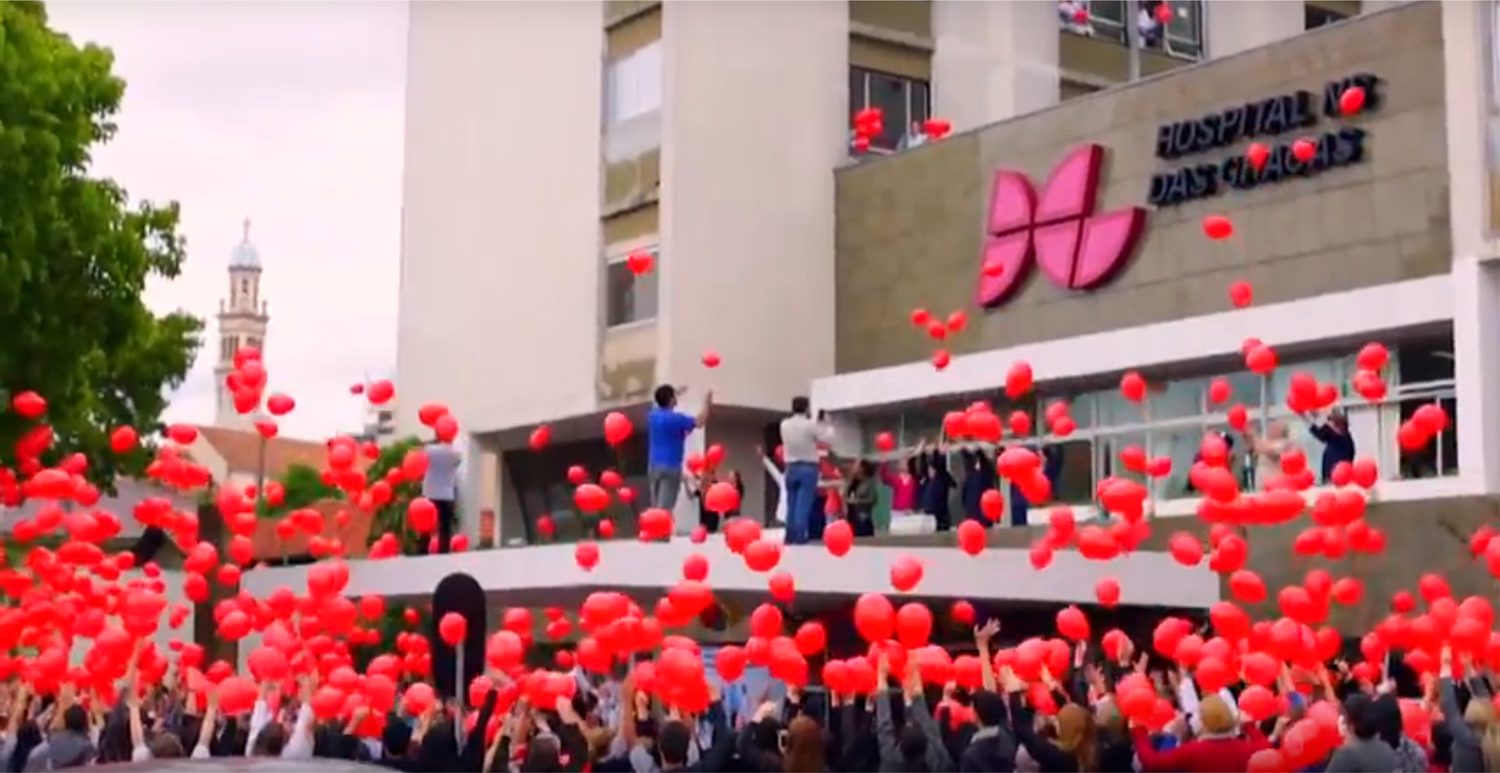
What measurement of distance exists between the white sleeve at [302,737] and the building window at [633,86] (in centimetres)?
1685

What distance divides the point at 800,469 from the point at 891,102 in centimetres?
1056

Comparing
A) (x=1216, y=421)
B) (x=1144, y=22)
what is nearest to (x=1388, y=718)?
(x=1216, y=421)

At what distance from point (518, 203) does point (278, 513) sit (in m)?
11.1

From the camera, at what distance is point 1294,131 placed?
22406mm

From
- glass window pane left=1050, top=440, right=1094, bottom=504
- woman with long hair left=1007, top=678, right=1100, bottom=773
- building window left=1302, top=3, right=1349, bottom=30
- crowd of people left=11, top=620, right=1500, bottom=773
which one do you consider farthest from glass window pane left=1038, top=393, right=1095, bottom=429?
woman with long hair left=1007, top=678, right=1100, bottom=773

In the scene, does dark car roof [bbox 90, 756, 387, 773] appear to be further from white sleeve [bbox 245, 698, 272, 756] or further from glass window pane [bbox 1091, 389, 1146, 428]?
glass window pane [bbox 1091, 389, 1146, 428]

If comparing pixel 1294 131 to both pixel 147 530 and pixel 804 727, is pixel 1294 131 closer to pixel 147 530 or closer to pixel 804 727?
pixel 147 530

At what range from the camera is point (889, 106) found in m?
→ 29.3

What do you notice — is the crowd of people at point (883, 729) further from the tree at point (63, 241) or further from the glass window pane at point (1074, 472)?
the glass window pane at point (1074, 472)

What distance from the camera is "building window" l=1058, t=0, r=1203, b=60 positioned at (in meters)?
31.2

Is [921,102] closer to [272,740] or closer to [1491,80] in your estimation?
[1491,80]

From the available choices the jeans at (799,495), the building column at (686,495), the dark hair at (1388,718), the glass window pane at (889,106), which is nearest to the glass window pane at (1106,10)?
the glass window pane at (889,106)

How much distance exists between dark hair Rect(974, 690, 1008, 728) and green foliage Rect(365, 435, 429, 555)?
647 inches

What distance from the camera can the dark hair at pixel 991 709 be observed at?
32.4 ft
